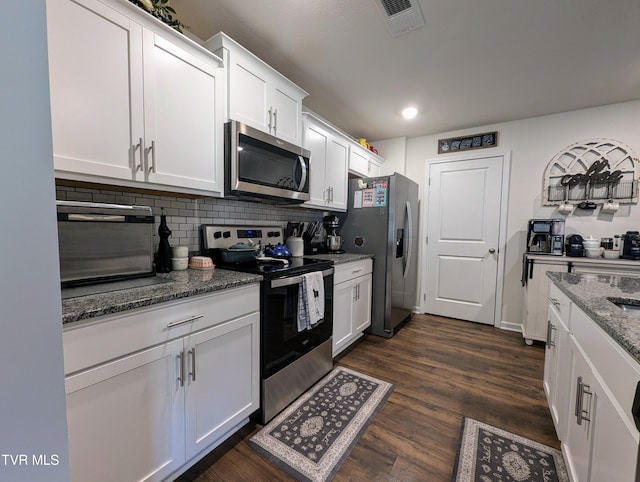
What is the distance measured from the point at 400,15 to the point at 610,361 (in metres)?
1.90

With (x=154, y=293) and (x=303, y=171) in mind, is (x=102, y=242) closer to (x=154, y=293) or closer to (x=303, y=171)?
(x=154, y=293)

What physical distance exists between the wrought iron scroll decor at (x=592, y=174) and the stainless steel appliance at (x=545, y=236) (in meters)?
0.30

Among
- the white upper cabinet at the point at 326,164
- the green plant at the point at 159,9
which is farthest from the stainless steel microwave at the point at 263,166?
the green plant at the point at 159,9

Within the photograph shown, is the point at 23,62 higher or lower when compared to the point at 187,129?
lower

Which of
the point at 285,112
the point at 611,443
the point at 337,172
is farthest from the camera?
the point at 337,172

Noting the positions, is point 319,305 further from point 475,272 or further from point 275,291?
point 475,272

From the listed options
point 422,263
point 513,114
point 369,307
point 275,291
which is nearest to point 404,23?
point 275,291

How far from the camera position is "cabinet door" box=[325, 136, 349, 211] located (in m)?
2.68

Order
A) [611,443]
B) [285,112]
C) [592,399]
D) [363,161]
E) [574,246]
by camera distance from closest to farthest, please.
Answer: [611,443] < [592,399] < [285,112] < [574,246] < [363,161]

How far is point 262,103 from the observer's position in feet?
6.08

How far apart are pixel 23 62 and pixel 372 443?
190 centimetres

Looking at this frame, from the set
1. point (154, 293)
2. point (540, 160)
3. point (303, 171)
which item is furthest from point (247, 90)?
point (540, 160)

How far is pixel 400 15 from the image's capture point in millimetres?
1563

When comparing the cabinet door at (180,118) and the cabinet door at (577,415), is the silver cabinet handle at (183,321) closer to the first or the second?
the cabinet door at (180,118)
